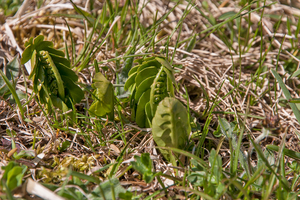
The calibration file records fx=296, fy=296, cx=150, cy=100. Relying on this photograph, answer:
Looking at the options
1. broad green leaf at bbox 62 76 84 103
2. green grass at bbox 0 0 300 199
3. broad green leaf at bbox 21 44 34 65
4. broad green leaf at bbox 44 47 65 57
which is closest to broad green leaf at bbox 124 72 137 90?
green grass at bbox 0 0 300 199

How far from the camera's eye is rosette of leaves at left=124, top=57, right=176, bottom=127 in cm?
165

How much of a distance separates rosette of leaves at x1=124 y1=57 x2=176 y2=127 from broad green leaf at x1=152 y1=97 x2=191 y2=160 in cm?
13

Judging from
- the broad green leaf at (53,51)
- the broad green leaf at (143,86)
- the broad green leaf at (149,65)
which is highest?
the broad green leaf at (53,51)

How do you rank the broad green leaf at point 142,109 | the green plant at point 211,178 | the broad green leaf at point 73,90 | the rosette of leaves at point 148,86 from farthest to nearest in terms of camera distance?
the broad green leaf at point 73,90 < the broad green leaf at point 142,109 < the rosette of leaves at point 148,86 < the green plant at point 211,178

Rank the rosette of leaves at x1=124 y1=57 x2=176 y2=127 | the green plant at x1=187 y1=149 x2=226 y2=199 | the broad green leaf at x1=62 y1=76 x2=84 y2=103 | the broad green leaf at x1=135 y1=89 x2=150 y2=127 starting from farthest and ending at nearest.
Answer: the broad green leaf at x1=62 y1=76 x2=84 y2=103
the broad green leaf at x1=135 y1=89 x2=150 y2=127
the rosette of leaves at x1=124 y1=57 x2=176 y2=127
the green plant at x1=187 y1=149 x2=226 y2=199

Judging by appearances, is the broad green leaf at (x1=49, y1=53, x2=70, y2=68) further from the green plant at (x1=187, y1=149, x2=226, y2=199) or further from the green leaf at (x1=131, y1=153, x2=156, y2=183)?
the green plant at (x1=187, y1=149, x2=226, y2=199)

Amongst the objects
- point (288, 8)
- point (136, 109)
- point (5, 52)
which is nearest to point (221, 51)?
point (288, 8)

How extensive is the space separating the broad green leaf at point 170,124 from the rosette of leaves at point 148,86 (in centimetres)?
13

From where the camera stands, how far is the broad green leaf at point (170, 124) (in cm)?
152

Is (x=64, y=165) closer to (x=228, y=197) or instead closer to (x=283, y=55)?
(x=228, y=197)

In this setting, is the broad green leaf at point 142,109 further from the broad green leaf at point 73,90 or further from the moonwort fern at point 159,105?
the broad green leaf at point 73,90

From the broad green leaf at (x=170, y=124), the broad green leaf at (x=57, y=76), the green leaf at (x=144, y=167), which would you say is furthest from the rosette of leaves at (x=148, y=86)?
the broad green leaf at (x=57, y=76)

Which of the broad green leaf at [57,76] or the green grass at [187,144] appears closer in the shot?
the green grass at [187,144]

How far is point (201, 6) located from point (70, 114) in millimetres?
1927
